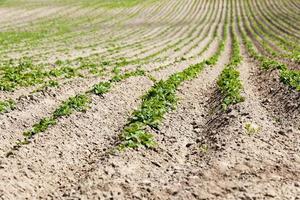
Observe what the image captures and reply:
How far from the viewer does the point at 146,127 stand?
12586mm

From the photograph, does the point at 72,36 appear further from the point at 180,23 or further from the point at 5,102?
the point at 5,102

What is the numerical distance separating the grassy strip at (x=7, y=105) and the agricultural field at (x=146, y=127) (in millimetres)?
36

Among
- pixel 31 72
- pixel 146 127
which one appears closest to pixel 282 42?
pixel 31 72

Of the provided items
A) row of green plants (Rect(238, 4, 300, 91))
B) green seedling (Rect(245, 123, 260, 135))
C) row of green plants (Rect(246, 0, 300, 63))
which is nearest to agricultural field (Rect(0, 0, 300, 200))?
green seedling (Rect(245, 123, 260, 135))

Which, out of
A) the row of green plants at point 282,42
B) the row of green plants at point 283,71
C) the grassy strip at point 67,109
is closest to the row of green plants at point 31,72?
the grassy strip at point 67,109

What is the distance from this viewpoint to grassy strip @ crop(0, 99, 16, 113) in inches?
534

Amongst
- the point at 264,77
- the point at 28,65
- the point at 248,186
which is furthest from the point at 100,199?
the point at 28,65

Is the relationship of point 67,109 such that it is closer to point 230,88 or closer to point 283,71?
point 230,88

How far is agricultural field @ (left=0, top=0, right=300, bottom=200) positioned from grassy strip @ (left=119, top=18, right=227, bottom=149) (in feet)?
0.13

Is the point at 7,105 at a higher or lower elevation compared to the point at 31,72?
higher

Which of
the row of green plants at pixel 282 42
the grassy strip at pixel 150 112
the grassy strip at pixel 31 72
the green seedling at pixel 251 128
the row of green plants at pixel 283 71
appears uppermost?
the grassy strip at pixel 31 72

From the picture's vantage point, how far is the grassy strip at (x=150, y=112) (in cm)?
1155

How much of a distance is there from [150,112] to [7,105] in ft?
14.5

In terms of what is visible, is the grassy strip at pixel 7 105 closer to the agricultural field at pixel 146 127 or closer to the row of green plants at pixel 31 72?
the agricultural field at pixel 146 127
